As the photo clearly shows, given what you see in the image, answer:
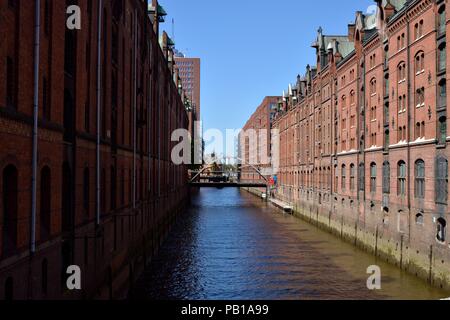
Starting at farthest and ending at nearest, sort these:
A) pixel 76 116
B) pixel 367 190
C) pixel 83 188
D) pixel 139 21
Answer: pixel 367 190
pixel 139 21
pixel 83 188
pixel 76 116

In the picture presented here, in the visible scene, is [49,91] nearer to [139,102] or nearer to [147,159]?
[139,102]

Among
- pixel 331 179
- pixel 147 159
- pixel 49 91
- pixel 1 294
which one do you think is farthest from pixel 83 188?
pixel 331 179

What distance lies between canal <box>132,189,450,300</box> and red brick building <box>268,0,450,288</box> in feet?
5.55

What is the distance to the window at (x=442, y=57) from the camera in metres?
24.1

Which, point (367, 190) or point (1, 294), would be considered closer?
point (1, 294)

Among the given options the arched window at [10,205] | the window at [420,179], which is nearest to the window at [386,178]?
the window at [420,179]

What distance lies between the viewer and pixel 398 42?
30625 mm

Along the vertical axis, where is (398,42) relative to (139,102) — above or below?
above

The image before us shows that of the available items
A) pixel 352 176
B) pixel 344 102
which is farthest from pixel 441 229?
pixel 344 102

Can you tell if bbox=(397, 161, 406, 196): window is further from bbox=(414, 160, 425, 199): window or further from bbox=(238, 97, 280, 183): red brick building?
bbox=(238, 97, 280, 183): red brick building

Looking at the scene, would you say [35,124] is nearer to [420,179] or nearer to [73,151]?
[73,151]

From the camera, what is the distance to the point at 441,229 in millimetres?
23766

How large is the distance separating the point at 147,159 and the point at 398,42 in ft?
63.6

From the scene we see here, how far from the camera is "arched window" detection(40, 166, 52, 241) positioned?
13.9m
